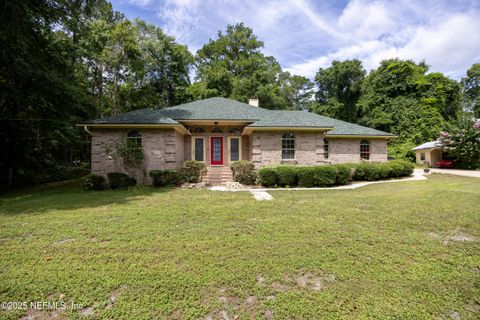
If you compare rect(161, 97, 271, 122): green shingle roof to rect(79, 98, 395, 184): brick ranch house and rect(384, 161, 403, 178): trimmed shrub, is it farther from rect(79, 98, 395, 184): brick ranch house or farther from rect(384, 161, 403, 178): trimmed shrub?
rect(384, 161, 403, 178): trimmed shrub

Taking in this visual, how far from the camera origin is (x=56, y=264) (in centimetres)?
312

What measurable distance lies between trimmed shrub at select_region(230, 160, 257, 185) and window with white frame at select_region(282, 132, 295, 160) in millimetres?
2600

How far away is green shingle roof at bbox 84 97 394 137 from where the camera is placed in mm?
11711

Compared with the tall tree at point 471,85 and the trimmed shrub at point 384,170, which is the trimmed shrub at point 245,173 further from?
the tall tree at point 471,85

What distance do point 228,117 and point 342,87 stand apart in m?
24.2

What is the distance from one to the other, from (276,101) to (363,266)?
79.7ft

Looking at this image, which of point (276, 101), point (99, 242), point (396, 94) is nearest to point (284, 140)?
point (99, 242)

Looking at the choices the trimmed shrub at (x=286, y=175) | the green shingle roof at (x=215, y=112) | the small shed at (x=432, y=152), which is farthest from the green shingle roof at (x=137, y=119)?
the small shed at (x=432, y=152)

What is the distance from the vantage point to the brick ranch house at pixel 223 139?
11.6 meters

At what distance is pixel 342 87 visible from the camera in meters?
30.1

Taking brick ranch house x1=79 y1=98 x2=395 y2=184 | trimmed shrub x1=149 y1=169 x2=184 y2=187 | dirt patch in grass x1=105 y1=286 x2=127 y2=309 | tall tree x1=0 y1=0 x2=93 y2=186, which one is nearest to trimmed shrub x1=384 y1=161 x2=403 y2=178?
brick ranch house x1=79 y1=98 x2=395 y2=184

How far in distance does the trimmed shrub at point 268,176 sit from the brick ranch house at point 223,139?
1.80m

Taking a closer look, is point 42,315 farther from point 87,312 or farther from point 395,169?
point 395,169

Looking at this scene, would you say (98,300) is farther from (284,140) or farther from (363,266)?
(284,140)
